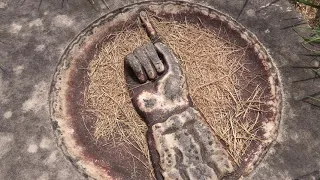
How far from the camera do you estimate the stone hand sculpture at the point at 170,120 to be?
253 cm

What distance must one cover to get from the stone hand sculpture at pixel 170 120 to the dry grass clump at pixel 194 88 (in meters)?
0.13

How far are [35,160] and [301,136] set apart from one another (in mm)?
1865

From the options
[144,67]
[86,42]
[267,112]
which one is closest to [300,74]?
[267,112]

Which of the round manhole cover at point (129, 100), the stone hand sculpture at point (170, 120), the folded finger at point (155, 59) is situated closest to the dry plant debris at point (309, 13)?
the round manhole cover at point (129, 100)

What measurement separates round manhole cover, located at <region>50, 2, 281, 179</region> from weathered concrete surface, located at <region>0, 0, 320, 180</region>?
0.08 meters

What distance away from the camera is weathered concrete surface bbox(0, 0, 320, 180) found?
251 centimetres

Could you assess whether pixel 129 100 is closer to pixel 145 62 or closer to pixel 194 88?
pixel 145 62

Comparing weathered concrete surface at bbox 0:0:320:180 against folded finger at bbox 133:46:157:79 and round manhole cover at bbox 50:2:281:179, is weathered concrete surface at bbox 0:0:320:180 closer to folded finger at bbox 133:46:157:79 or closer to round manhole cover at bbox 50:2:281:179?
round manhole cover at bbox 50:2:281:179

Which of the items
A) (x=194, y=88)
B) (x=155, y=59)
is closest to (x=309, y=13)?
(x=194, y=88)

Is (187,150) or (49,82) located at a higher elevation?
(49,82)

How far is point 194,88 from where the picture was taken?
3031 mm

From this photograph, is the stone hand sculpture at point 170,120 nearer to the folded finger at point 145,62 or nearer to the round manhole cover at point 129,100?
the folded finger at point 145,62

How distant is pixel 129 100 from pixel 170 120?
1.46ft

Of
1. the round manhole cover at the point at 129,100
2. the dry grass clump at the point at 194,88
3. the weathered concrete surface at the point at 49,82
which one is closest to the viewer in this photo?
the weathered concrete surface at the point at 49,82
